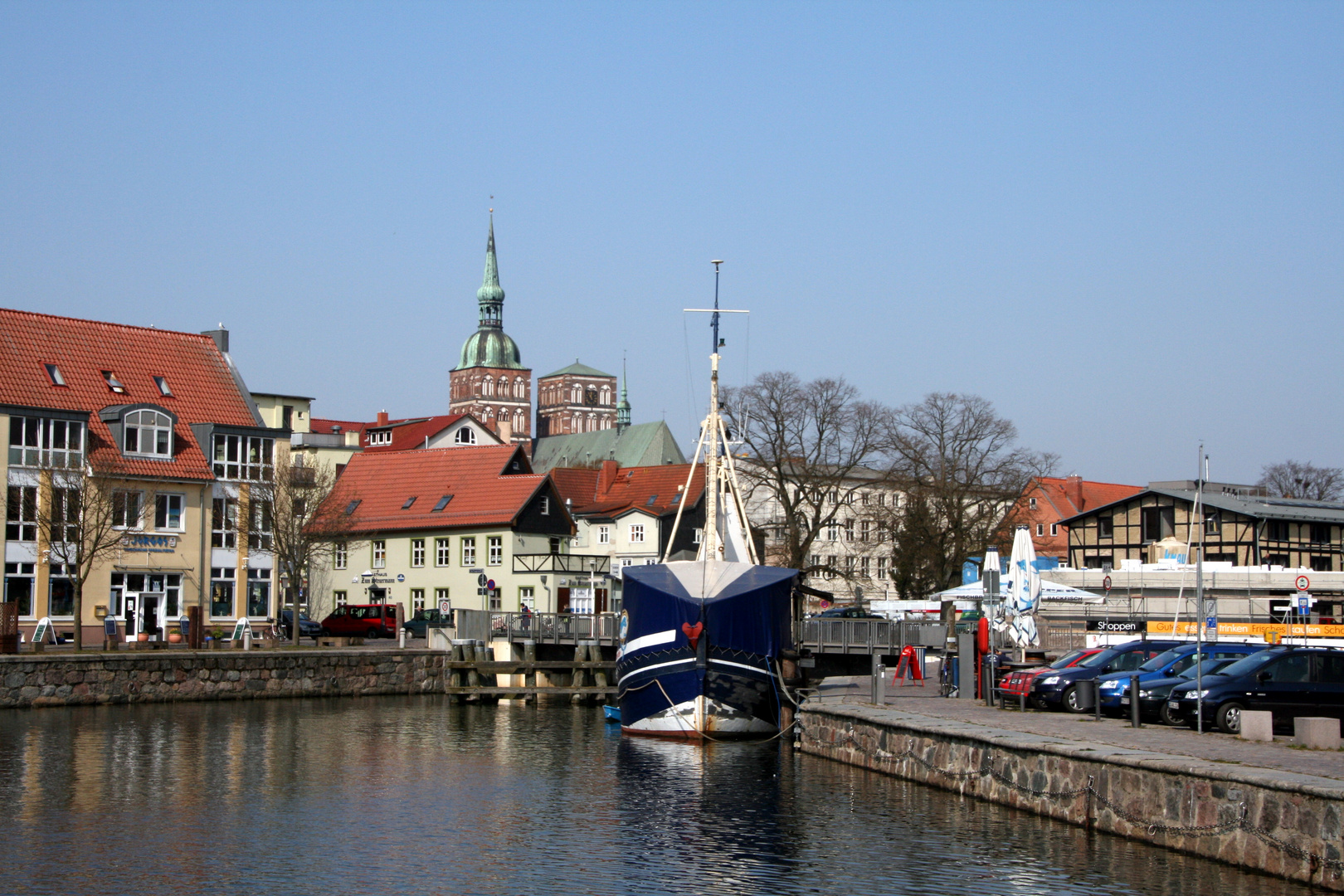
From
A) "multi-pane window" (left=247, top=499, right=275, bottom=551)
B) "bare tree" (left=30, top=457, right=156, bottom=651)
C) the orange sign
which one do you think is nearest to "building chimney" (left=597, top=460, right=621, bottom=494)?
"multi-pane window" (left=247, top=499, right=275, bottom=551)

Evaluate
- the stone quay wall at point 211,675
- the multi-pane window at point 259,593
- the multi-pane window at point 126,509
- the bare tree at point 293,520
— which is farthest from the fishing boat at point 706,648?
the multi-pane window at point 259,593

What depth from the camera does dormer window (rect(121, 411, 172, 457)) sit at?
177ft

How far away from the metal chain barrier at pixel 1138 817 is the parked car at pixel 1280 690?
3.80 metres

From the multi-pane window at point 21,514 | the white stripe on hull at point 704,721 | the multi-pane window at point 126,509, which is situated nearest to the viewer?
Answer: the white stripe on hull at point 704,721

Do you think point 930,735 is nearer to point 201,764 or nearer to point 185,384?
point 201,764

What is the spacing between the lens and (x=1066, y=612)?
65.7 meters

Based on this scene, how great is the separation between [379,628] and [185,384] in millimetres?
12176

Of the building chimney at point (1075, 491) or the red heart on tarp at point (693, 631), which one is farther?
the building chimney at point (1075, 491)

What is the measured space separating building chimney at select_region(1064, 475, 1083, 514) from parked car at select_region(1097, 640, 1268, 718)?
8846 cm

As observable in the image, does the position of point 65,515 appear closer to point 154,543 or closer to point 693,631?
point 154,543

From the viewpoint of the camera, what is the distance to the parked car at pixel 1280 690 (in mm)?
24797

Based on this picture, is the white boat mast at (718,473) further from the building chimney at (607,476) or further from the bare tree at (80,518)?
the building chimney at (607,476)

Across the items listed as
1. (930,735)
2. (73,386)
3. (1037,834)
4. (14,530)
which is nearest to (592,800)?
(930,735)

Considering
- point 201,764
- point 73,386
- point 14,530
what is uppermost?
point 73,386
